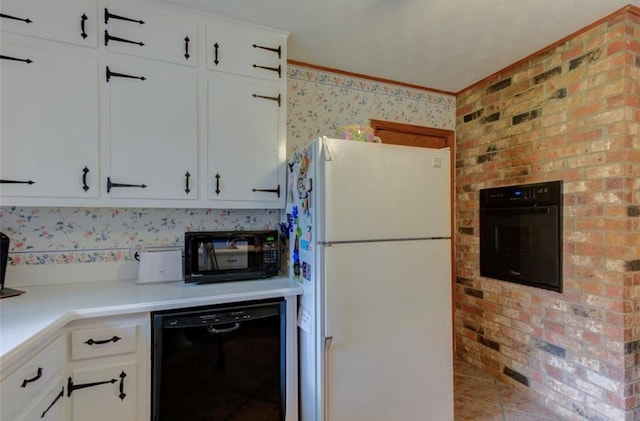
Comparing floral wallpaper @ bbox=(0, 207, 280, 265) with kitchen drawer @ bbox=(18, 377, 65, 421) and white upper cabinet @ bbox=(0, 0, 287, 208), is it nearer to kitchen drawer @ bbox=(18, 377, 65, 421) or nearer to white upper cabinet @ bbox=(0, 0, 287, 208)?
white upper cabinet @ bbox=(0, 0, 287, 208)

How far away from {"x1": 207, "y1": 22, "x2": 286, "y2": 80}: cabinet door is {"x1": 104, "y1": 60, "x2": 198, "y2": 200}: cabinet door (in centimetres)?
21

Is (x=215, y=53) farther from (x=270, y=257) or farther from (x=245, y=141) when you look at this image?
(x=270, y=257)

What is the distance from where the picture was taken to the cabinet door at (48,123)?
1474 millimetres

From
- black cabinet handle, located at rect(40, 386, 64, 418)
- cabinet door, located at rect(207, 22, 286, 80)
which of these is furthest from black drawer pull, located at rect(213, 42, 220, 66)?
black cabinet handle, located at rect(40, 386, 64, 418)

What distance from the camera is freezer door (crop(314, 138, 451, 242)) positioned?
1.54 m

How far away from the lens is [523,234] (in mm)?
2234

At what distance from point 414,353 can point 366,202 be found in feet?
2.89

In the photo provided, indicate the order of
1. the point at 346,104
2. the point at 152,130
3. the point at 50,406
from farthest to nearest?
1. the point at 346,104
2. the point at 152,130
3. the point at 50,406

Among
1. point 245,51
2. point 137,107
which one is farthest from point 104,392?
point 245,51

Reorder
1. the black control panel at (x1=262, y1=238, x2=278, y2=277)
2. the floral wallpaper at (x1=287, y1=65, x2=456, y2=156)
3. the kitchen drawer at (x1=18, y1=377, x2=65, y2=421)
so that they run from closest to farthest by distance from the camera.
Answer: the kitchen drawer at (x1=18, y1=377, x2=65, y2=421) < the black control panel at (x1=262, y1=238, x2=278, y2=277) < the floral wallpaper at (x1=287, y1=65, x2=456, y2=156)

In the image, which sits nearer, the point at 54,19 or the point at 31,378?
the point at 31,378

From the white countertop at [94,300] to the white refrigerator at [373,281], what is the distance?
1.09 ft

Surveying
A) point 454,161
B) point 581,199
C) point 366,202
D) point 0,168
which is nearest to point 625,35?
point 581,199

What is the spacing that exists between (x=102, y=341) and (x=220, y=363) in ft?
1.79
